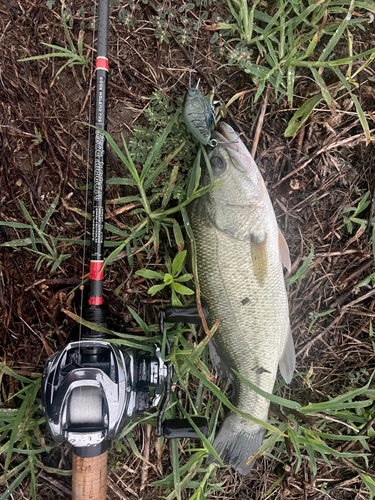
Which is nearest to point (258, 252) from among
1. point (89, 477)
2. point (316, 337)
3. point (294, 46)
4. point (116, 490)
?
point (316, 337)

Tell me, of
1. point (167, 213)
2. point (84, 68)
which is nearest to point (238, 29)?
point (84, 68)

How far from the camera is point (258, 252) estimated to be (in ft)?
6.48

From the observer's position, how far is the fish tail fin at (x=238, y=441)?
83.2 inches

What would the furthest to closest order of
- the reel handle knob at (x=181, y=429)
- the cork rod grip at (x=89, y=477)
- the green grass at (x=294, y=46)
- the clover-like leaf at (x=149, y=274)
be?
the green grass at (x=294, y=46)
the clover-like leaf at (x=149, y=274)
the reel handle knob at (x=181, y=429)
the cork rod grip at (x=89, y=477)

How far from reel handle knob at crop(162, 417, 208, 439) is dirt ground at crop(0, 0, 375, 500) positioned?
408 millimetres

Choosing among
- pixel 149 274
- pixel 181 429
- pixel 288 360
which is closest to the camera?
pixel 181 429

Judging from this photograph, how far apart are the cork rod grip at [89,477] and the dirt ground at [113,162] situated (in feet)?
1.56

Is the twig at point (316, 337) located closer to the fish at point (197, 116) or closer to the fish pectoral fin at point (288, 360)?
the fish pectoral fin at point (288, 360)

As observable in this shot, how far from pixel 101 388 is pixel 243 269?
952mm

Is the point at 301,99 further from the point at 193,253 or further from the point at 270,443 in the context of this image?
the point at 270,443

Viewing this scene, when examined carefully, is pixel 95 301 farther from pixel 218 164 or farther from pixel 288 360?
pixel 288 360

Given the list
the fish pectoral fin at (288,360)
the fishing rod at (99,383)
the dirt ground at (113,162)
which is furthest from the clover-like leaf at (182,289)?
the fish pectoral fin at (288,360)

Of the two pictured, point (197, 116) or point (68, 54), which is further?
point (68, 54)

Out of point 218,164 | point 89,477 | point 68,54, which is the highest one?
point 68,54
